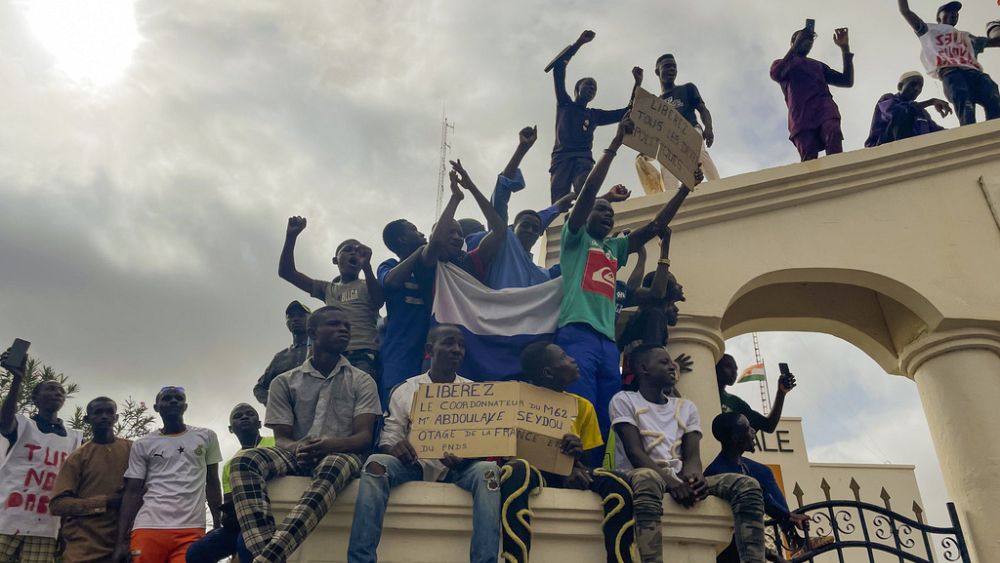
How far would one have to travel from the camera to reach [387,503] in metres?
4.95

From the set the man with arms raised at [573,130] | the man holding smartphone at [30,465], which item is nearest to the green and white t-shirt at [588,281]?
the man with arms raised at [573,130]

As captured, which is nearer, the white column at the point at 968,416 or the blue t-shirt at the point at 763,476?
the blue t-shirt at the point at 763,476

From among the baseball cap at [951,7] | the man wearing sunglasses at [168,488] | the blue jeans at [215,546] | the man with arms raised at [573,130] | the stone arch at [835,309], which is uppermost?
the baseball cap at [951,7]

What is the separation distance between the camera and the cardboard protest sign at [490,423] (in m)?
5.11

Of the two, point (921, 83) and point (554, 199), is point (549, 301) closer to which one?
point (554, 199)

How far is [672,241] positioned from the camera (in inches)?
321

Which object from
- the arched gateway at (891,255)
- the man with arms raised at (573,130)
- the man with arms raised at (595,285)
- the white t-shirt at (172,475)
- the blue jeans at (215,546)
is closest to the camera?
the blue jeans at (215,546)

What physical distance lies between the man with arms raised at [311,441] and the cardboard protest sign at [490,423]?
0.33 meters

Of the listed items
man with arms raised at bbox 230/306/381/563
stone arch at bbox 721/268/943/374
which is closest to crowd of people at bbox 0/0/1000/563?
man with arms raised at bbox 230/306/381/563

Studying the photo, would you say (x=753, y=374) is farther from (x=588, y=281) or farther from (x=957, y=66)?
(x=588, y=281)

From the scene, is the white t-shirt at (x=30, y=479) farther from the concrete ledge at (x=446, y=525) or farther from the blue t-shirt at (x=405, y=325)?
the blue t-shirt at (x=405, y=325)

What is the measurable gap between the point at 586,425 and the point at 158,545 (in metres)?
2.84

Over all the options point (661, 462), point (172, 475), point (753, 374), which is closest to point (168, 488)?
point (172, 475)

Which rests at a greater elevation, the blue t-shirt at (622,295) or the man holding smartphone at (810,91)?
the man holding smartphone at (810,91)
